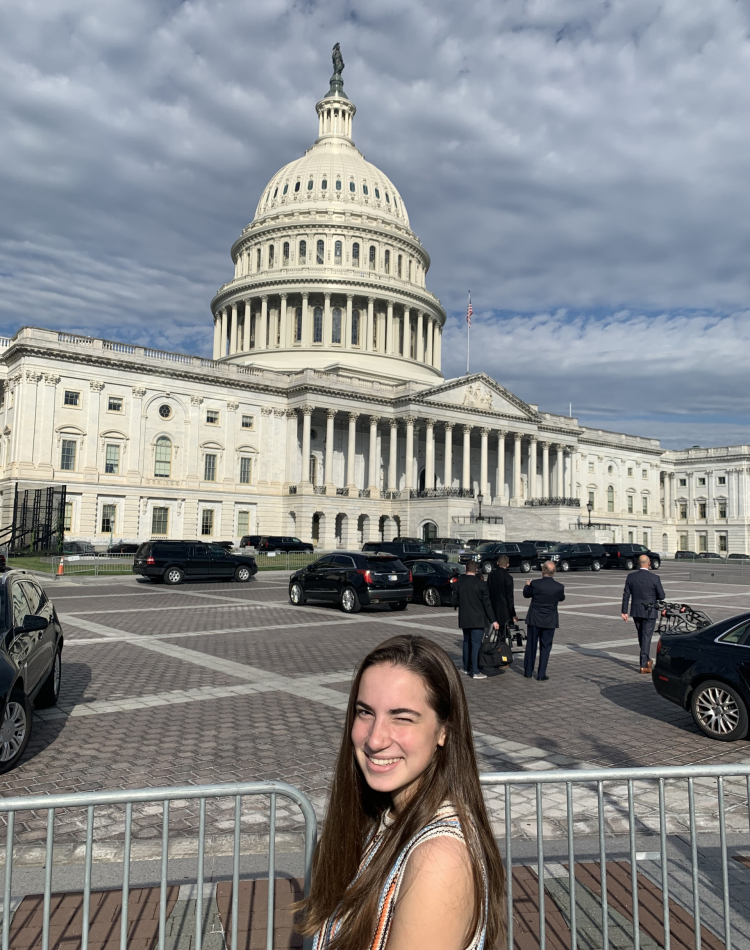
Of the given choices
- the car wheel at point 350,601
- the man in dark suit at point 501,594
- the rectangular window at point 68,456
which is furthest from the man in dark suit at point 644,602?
the rectangular window at point 68,456

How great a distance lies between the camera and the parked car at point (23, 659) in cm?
734

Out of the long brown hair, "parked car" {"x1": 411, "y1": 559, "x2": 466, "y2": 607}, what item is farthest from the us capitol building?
the long brown hair

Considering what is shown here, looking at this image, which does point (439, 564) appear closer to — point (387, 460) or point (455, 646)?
point (455, 646)

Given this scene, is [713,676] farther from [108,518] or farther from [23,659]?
[108,518]

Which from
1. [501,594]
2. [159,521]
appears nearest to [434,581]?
[501,594]

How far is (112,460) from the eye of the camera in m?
59.4

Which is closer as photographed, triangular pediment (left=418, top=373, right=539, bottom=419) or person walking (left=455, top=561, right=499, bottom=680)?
person walking (left=455, top=561, right=499, bottom=680)

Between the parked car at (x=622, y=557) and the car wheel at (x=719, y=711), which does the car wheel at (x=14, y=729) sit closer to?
the car wheel at (x=719, y=711)

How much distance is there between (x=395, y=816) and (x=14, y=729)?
6.45 m

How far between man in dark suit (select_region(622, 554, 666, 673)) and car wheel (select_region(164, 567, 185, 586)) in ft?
70.8

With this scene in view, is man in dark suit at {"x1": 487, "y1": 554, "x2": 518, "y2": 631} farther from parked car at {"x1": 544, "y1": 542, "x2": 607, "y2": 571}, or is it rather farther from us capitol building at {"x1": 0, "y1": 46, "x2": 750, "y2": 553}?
us capitol building at {"x1": 0, "y1": 46, "x2": 750, "y2": 553}

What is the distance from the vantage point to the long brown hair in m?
2.14

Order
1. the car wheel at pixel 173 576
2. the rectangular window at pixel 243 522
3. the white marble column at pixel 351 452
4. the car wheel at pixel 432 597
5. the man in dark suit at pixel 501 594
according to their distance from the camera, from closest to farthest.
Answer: the man in dark suit at pixel 501 594 → the car wheel at pixel 432 597 → the car wheel at pixel 173 576 → the rectangular window at pixel 243 522 → the white marble column at pixel 351 452

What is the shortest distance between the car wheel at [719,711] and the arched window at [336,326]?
78677 mm
